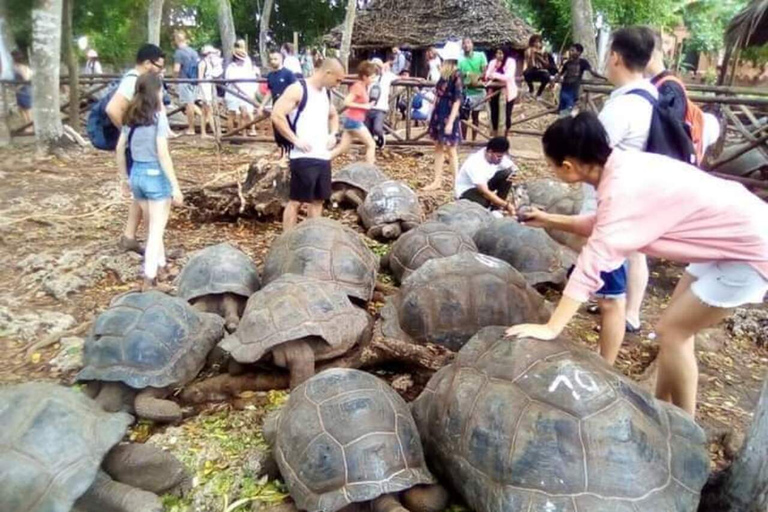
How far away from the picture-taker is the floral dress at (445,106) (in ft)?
30.9

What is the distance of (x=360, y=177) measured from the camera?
8.63 metres

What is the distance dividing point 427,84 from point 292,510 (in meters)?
11.7

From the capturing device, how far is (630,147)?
13.2 feet

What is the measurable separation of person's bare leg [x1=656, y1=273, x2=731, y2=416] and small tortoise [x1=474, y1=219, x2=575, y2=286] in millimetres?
→ 2342

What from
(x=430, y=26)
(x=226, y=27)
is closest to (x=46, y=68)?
(x=226, y=27)

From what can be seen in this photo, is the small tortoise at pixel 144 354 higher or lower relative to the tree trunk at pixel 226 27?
lower

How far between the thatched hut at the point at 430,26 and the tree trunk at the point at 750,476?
75.3ft

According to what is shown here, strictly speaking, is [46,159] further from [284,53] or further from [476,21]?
[476,21]

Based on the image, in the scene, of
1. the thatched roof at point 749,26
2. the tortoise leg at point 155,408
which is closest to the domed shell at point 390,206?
the tortoise leg at point 155,408

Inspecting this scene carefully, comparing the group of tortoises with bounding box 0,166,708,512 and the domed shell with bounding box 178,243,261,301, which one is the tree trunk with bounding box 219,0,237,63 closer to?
the domed shell with bounding box 178,243,261,301

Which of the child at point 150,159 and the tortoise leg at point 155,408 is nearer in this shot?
the tortoise leg at point 155,408

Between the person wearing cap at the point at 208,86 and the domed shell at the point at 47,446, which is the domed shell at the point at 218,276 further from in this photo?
the person wearing cap at the point at 208,86

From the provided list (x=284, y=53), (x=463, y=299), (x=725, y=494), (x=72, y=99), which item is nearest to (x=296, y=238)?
(x=463, y=299)

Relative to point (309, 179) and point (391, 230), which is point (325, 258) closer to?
point (309, 179)
